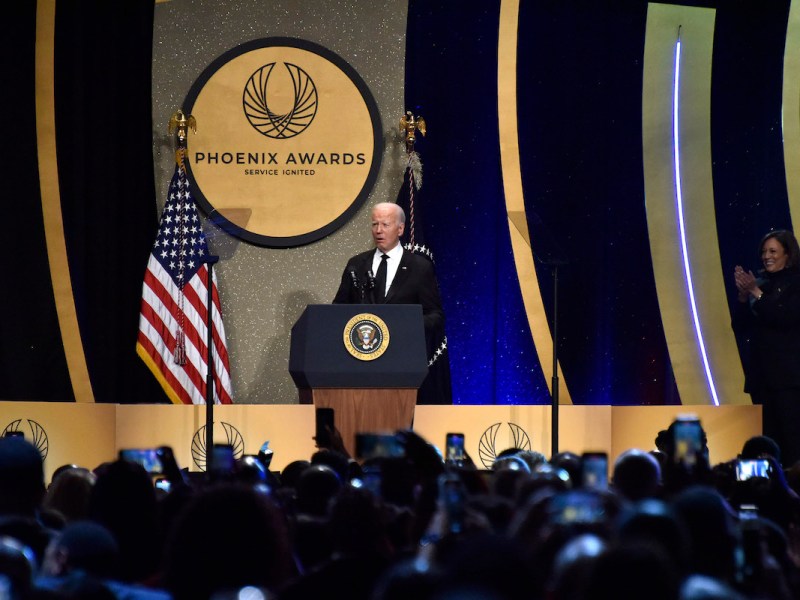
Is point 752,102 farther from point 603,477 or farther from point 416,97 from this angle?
point 603,477

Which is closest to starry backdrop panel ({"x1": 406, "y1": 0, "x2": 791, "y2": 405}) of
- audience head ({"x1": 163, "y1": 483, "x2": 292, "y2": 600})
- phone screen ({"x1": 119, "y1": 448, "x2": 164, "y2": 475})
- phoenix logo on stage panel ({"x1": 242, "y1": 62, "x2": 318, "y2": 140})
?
phoenix logo on stage panel ({"x1": 242, "y1": 62, "x2": 318, "y2": 140})

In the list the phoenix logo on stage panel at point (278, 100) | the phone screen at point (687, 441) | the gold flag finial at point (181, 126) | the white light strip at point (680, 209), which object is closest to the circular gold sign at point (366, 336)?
the phone screen at point (687, 441)

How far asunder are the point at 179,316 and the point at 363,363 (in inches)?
104

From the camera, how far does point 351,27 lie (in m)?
8.85

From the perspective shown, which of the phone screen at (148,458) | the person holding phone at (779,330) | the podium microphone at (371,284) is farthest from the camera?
the person holding phone at (779,330)

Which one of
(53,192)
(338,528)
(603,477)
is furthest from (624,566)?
(53,192)

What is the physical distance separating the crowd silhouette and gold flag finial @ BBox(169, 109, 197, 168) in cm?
544

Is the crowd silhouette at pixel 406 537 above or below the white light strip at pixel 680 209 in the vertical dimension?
below

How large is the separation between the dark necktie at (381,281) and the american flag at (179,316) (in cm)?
171

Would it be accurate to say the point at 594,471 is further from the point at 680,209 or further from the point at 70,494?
the point at 680,209

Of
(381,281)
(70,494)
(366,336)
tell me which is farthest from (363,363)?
(70,494)

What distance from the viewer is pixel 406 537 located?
2.76 metres

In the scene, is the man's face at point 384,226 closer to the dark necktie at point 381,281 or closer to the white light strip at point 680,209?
the dark necktie at point 381,281

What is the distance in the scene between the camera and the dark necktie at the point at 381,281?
7.07m
